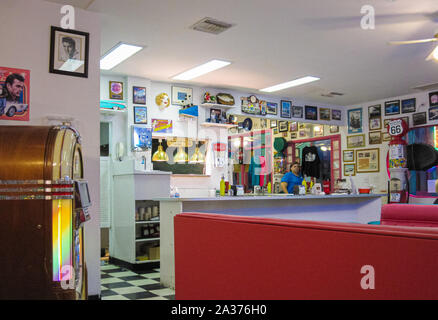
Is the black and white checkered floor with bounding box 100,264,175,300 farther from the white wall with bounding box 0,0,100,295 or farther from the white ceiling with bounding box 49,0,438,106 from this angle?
the white ceiling with bounding box 49,0,438,106

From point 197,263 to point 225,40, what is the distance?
415 cm

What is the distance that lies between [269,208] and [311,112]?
463 cm

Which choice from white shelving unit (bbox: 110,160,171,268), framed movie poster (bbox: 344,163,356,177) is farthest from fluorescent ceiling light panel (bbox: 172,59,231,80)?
framed movie poster (bbox: 344,163,356,177)

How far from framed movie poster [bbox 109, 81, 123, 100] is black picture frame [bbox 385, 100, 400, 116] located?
246 inches

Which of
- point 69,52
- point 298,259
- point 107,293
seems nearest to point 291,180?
point 107,293

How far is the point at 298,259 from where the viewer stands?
1872mm

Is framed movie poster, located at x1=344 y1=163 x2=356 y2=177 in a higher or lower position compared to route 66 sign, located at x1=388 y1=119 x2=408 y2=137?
lower

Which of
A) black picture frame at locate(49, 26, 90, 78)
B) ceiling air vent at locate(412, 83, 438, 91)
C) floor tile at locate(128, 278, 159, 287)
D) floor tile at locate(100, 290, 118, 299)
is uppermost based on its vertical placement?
ceiling air vent at locate(412, 83, 438, 91)

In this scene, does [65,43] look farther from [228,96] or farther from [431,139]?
[431,139]

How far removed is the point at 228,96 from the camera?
8.84 m

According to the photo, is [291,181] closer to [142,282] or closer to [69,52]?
[142,282]

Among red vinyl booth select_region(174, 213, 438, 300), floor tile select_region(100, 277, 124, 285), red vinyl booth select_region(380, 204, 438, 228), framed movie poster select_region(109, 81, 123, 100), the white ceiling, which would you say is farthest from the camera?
framed movie poster select_region(109, 81, 123, 100)

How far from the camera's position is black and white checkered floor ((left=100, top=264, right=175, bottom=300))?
4.69 metres

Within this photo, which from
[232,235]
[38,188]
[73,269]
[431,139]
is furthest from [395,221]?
[431,139]
